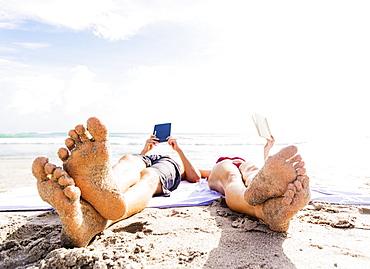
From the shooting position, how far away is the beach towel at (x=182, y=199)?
2.66 m

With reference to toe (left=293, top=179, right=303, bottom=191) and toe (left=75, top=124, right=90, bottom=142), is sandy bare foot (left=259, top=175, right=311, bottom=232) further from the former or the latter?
toe (left=75, top=124, right=90, bottom=142)

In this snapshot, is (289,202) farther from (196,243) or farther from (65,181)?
(65,181)

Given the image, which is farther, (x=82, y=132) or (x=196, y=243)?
(x=196, y=243)

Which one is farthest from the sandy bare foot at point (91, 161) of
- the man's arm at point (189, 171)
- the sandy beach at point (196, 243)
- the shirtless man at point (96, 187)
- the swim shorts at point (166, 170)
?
the man's arm at point (189, 171)

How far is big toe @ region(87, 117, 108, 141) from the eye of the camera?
4.88ft

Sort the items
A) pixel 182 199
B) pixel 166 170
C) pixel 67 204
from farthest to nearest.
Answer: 1. pixel 166 170
2. pixel 182 199
3. pixel 67 204

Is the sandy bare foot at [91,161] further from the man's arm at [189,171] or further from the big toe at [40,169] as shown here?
the man's arm at [189,171]

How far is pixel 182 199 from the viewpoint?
286 centimetres

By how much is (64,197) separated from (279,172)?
1178mm

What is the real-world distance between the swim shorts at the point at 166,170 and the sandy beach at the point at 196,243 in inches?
23.9

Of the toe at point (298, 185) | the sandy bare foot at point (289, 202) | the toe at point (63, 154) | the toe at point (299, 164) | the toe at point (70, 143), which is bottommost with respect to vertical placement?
the sandy bare foot at point (289, 202)

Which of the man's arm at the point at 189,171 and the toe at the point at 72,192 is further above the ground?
the toe at the point at 72,192

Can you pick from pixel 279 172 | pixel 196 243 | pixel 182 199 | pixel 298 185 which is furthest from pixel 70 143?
pixel 182 199

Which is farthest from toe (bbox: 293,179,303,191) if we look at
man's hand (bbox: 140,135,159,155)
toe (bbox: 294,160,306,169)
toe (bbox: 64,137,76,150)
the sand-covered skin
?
man's hand (bbox: 140,135,159,155)
